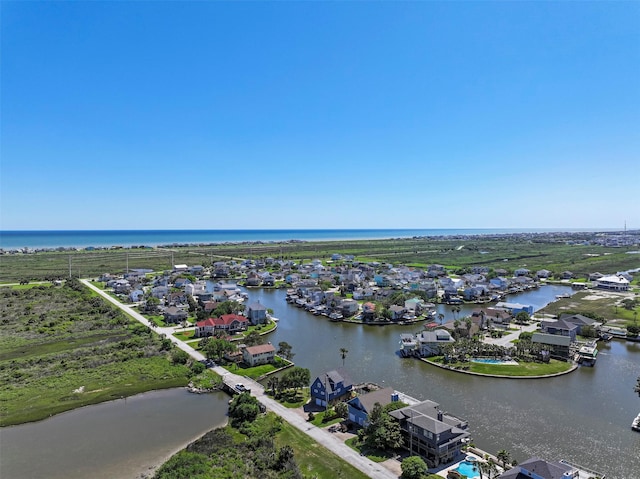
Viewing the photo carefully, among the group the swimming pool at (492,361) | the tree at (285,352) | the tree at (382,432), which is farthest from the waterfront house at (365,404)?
the swimming pool at (492,361)

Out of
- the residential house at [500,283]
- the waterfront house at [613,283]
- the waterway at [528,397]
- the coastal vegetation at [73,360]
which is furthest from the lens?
the residential house at [500,283]

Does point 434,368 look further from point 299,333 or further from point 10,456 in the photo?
point 10,456

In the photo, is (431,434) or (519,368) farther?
(519,368)

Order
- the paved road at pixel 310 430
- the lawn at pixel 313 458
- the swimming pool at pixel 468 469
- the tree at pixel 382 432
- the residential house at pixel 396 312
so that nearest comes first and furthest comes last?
the lawn at pixel 313 458 < the swimming pool at pixel 468 469 < the paved road at pixel 310 430 < the tree at pixel 382 432 < the residential house at pixel 396 312

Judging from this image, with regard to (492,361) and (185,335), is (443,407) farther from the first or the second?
(185,335)

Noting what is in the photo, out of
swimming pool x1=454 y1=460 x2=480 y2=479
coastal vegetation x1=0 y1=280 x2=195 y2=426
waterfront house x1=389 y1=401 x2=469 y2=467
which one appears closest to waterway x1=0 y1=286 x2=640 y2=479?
coastal vegetation x1=0 y1=280 x2=195 y2=426

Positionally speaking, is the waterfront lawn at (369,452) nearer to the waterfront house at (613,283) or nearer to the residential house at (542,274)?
the waterfront house at (613,283)

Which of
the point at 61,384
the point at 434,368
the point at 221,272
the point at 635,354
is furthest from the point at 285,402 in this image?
the point at 221,272

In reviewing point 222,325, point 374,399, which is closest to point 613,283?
point 374,399
